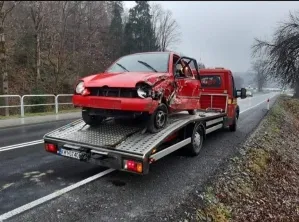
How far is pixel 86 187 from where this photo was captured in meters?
4.79

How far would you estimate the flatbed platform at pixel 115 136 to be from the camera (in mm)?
4746

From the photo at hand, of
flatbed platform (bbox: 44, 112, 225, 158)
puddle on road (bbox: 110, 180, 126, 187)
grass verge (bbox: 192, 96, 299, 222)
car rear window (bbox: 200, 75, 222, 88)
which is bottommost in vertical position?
grass verge (bbox: 192, 96, 299, 222)

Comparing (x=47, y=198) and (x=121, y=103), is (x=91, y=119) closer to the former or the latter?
(x=121, y=103)

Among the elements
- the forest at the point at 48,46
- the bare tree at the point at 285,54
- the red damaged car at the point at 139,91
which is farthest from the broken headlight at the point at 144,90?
the bare tree at the point at 285,54

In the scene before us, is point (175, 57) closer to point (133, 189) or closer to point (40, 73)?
point (133, 189)

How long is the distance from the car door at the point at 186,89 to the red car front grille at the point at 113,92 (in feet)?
3.94

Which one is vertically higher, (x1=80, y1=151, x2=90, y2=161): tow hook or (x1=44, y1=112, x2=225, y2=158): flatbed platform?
(x1=44, y1=112, x2=225, y2=158): flatbed platform

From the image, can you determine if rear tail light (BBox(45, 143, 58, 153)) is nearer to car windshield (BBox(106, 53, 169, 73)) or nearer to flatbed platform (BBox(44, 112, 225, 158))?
flatbed platform (BBox(44, 112, 225, 158))

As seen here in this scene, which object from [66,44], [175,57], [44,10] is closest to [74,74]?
[66,44]

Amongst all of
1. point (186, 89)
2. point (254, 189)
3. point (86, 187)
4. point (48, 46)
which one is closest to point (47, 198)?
point (86, 187)

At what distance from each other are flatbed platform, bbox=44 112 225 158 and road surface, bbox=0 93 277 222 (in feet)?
2.15

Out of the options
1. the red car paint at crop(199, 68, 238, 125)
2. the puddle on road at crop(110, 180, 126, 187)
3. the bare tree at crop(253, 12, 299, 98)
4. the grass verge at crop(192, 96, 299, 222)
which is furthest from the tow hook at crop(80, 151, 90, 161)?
the bare tree at crop(253, 12, 299, 98)

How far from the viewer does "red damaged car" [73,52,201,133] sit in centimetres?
506

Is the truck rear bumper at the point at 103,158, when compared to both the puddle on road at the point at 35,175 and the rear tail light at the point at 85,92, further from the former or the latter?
the rear tail light at the point at 85,92
